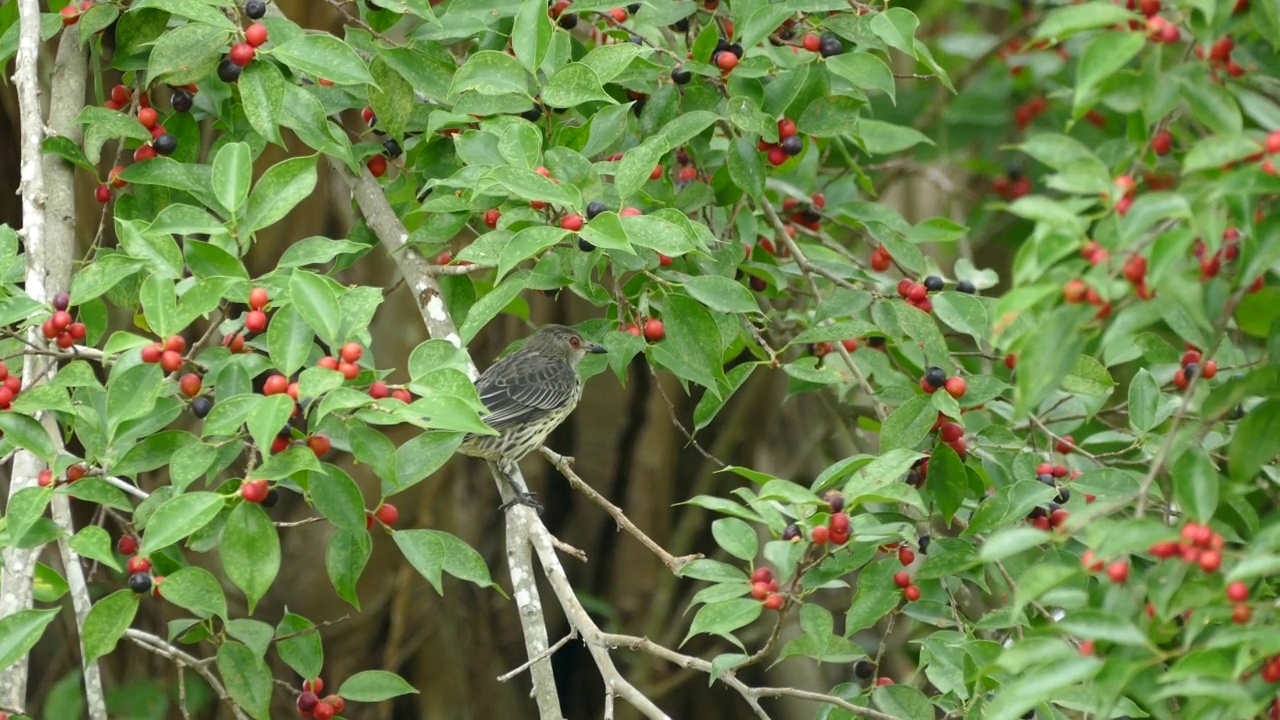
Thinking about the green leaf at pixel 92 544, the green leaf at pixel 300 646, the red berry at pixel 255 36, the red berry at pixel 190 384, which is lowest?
the green leaf at pixel 300 646

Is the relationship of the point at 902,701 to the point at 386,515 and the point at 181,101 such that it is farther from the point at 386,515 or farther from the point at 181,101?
the point at 181,101

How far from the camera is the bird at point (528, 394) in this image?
554 centimetres

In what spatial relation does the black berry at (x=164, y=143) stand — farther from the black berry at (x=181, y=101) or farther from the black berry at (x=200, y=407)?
the black berry at (x=200, y=407)

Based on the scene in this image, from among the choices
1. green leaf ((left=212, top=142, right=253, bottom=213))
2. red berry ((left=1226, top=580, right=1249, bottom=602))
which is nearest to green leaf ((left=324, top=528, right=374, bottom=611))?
green leaf ((left=212, top=142, right=253, bottom=213))

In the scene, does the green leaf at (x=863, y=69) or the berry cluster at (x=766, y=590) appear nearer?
the berry cluster at (x=766, y=590)

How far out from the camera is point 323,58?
3486 millimetres

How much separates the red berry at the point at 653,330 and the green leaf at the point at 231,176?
1.20m

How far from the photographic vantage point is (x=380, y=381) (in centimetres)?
303

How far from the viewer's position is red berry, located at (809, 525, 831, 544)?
3.11 m

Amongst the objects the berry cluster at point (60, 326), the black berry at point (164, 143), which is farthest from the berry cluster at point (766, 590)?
the black berry at point (164, 143)

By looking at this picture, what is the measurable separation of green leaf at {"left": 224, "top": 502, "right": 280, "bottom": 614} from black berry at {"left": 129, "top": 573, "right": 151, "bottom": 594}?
32 cm

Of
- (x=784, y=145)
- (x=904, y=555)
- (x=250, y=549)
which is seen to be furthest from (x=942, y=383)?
(x=250, y=549)

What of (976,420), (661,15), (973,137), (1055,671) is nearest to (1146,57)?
(1055,671)

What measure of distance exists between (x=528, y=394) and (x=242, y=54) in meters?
2.58
